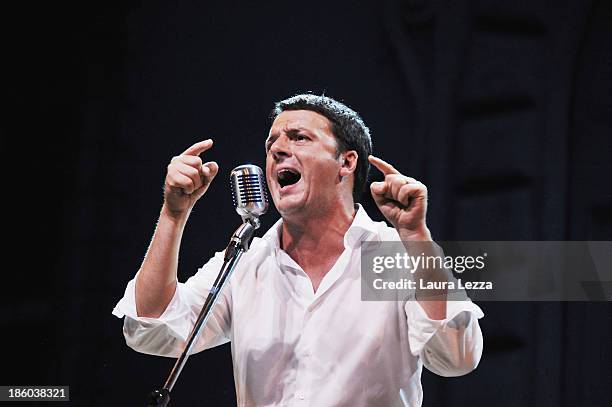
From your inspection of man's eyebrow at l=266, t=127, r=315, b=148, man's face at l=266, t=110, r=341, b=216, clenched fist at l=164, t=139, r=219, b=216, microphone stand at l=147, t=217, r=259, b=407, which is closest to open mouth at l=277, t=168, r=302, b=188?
man's face at l=266, t=110, r=341, b=216

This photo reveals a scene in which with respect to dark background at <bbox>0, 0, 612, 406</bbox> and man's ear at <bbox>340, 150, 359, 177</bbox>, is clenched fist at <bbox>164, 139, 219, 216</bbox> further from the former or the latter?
dark background at <bbox>0, 0, 612, 406</bbox>

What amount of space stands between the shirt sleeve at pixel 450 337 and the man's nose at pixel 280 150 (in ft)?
1.88

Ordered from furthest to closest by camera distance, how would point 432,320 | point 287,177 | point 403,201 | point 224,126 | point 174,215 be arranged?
1. point 224,126
2. point 287,177
3. point 174,215
4. point 432,320
5. point 403,201

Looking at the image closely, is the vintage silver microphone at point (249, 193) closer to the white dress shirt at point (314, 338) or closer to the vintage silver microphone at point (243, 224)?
the vintage silver microphone at point (243, 224)

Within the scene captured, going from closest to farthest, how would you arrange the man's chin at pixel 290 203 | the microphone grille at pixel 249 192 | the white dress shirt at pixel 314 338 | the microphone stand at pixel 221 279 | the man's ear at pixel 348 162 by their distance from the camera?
the microphone stand at pixel 221 279, the microphone grille at pixel 249 192, the white dress shirt at pixel 314 338, the man's chin at pixel 290 203, the man's ear at pixel 348 162

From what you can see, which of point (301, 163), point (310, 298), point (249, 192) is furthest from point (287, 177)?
point (249, 192)

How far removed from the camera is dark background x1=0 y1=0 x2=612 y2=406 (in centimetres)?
221

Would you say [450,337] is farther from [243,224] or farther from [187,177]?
[187,177]

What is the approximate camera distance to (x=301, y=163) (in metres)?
2.08

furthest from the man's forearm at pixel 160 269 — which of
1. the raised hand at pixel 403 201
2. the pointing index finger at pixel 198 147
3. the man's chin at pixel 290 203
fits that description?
the raised hand at pixel 403 201

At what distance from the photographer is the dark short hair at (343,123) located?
2.20 metres

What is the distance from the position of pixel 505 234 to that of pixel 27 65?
1739mm

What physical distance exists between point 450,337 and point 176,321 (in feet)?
2.27

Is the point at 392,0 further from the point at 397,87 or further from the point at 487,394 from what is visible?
the point at 487,394
